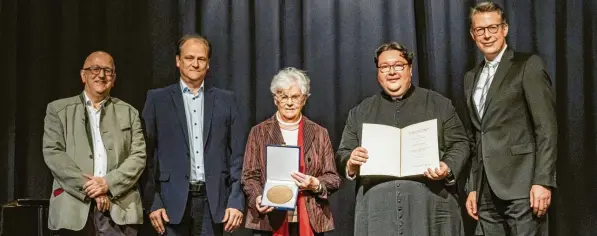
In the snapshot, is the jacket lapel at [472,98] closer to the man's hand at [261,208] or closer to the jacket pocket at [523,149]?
the jacket pocket at [523,149]

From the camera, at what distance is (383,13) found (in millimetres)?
4648

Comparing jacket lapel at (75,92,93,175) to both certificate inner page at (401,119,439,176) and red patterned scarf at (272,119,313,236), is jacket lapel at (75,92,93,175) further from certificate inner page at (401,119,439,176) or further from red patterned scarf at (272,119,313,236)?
certificate inner page at (401,119,439,176)

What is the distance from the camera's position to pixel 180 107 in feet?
11.8

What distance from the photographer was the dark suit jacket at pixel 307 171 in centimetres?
342

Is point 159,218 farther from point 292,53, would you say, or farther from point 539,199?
point 539,199

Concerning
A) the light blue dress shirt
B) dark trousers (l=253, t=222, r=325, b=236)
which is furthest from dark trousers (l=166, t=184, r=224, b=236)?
dark trousers (l=253, t=222, r=325, b=236)

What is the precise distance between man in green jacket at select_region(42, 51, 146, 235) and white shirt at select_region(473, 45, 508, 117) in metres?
1.79

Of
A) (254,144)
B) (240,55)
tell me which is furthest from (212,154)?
(240,55)

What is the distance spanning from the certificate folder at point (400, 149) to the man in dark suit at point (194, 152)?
749mm

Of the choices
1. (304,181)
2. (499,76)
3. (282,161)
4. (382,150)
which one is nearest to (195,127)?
(282,161)

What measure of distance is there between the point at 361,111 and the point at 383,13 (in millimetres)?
1396

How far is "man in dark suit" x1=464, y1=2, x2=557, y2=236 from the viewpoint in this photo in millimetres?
3127

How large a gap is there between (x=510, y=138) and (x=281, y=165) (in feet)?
3.63

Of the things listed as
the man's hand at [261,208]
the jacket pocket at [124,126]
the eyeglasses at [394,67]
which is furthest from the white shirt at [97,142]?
the eyeglasses at [394,67]
